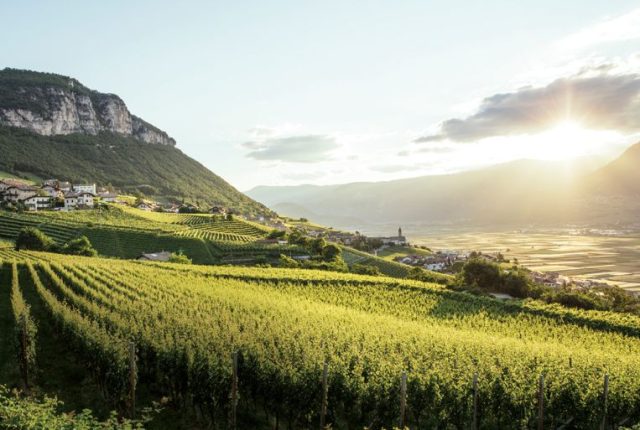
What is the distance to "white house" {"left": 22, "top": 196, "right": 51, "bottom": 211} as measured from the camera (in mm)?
99312

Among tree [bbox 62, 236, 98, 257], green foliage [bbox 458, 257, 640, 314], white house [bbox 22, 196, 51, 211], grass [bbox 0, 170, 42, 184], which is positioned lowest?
green foliage [bbox 458, 257, 640, 314]

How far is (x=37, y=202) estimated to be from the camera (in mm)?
100500

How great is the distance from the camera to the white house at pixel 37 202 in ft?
326

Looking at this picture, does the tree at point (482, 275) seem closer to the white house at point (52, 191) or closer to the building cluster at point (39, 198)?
the building cluster at point (39, 198)

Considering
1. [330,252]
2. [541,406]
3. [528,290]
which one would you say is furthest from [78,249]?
[541,406]

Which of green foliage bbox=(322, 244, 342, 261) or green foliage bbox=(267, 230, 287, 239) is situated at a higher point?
green foliage bbox=(267, 230, 287, 239)

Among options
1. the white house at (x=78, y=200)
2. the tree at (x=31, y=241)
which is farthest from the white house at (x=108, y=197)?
the tree at (x=31, y=241)

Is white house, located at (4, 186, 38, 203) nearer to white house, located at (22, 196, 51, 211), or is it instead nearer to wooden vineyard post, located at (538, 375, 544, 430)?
white house, located at (22, 196, 51, 211)

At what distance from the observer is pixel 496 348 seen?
2059cm

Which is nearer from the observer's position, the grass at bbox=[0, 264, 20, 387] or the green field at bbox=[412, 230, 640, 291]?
the grass at bbox=[0, 264, 20, 387]

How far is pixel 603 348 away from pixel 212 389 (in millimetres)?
24640

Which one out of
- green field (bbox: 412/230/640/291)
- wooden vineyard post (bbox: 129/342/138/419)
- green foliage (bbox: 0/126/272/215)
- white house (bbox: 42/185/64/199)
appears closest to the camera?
wooden vineyard post (bbox: 129/342/138/419)

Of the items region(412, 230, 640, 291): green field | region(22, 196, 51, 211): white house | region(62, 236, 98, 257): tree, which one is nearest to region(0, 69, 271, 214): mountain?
region(22, 196, 51, 211): white house

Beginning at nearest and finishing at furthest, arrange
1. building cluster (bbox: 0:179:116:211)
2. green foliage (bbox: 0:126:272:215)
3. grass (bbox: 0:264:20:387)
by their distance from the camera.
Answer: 1. grass (bbox: 0:264:20:387)
2. building cluster (bbox: 0:179:116:211)
3. green foliage (bbox: 0:126:272:215)
